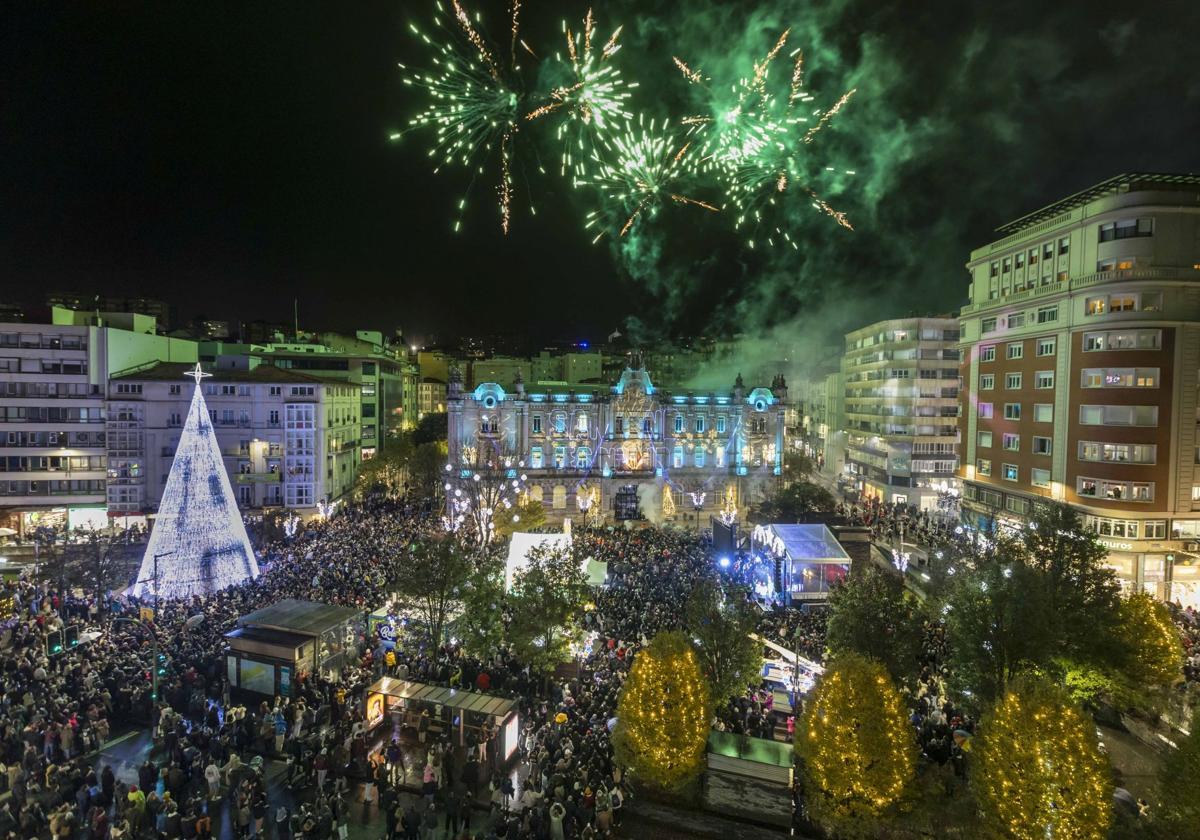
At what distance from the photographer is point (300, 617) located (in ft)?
66.2

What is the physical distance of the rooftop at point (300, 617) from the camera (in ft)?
63.7

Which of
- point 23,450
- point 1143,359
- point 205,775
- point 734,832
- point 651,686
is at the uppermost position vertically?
point 1143,359

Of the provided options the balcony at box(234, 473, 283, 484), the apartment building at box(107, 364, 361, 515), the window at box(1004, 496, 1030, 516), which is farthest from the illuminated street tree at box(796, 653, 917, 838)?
the balcony at box(234, 473, 283, 484)

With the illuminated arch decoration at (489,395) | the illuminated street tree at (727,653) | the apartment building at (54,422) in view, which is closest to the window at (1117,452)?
the illuminated street tree at (727,653)

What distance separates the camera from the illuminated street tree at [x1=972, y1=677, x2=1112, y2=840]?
1164 centimetres

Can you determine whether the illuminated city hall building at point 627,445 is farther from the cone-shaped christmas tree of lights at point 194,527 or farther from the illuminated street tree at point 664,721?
the illuminated street tree at point 664,721

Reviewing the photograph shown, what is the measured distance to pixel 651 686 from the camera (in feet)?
48.2

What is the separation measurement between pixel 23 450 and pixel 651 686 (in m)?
50.7

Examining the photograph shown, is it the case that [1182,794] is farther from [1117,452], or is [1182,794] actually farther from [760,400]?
[760,400]

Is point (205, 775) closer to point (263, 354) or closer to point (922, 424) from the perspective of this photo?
point (263, 354)

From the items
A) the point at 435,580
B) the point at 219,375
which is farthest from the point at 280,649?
the point at 219,375

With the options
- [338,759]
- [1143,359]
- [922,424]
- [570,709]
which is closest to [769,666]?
[570,709]

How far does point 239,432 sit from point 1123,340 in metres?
57.5

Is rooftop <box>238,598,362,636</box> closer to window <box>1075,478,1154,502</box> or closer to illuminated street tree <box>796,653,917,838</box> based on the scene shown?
illuminated street tree <box>796,653,917,838</box>
